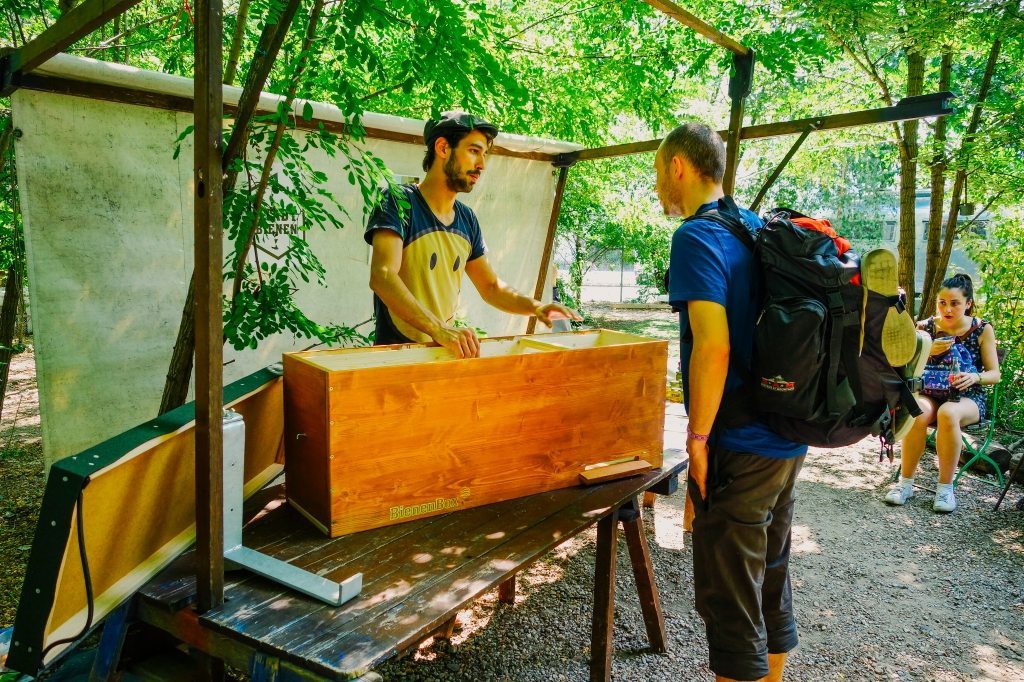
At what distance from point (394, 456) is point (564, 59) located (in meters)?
6.63

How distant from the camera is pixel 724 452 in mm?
2164

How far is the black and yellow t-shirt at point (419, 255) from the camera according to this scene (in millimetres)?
2707

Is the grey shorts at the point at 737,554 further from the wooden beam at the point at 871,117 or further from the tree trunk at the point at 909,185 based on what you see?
the tree trunk at the point at 909,185

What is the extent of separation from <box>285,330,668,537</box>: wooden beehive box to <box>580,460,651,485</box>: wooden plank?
3 cm

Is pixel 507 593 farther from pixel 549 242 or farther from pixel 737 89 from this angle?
pixel 549 242

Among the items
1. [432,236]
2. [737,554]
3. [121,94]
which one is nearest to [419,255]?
[432,236]

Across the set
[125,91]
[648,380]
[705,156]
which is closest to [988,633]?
[648,380]

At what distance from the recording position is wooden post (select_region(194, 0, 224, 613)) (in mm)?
1354

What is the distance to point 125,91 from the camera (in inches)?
145

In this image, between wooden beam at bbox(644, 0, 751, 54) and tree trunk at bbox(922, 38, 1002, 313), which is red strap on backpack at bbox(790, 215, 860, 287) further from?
tree trunk at bbox(922, 38, 1002, 313)

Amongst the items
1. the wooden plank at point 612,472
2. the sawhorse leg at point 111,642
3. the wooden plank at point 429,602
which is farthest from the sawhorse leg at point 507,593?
the sawhorse leg at point 111,642

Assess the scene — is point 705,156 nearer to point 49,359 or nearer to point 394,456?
point 394,456

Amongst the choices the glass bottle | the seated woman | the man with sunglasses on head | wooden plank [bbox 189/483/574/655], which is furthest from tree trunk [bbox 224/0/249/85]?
the glass bottle

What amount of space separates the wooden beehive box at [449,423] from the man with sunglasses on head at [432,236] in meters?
0.40
